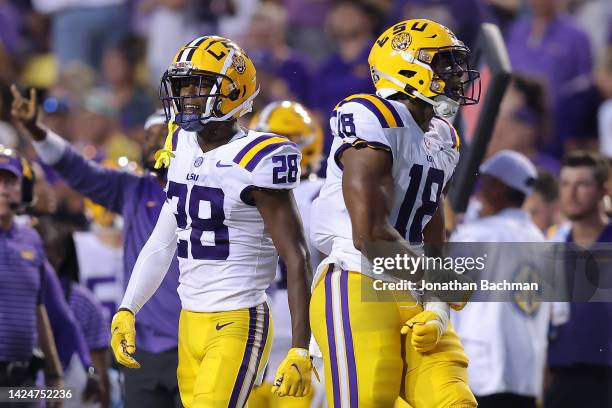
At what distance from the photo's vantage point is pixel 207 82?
4.56 metres

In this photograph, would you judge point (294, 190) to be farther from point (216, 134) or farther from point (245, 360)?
point (245, 360)

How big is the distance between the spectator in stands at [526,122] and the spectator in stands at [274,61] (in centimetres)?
160

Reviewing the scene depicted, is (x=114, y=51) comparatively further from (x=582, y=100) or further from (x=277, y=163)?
(x=277, y=163)

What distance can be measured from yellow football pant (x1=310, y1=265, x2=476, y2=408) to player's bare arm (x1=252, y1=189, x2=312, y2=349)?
61 mm

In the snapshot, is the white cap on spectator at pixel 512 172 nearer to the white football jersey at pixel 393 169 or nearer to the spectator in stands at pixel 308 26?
the white football jersey at pixel 393 169

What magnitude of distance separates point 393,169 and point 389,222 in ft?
0.58

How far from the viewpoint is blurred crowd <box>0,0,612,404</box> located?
29.6 feet

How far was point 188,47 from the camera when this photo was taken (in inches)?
181

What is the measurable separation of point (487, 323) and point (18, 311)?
2207 mm

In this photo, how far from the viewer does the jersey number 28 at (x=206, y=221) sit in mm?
4383

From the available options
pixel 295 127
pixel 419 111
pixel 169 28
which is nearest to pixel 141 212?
pixel 295 127

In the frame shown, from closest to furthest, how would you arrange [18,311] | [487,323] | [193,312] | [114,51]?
1. [193,312]
2. [18,311]
3. [487,323]
4. [114,51]

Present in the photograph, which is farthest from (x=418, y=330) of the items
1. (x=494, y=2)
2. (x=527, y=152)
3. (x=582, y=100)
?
(x=494, y=2)

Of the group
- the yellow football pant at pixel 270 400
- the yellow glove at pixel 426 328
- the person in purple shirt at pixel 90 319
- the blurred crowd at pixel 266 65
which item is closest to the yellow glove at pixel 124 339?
the yellow football pant at pixel 270 400
